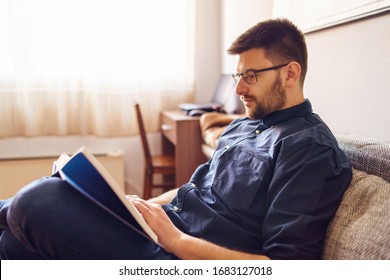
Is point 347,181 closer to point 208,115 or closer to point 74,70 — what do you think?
point 208,115

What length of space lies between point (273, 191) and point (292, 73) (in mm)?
368

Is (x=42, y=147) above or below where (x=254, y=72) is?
below

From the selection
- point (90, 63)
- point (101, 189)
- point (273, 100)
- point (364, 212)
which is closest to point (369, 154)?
point (364, 212)

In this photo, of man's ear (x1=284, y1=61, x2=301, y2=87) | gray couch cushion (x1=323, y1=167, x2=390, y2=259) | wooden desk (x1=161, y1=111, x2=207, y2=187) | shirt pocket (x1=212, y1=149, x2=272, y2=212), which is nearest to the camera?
gray couch cushion (x1=323, y1=167, x2=390, y2=259)

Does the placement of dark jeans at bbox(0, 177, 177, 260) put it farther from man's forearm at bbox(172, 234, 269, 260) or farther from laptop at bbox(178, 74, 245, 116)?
laptop at bbox(178, 74, 245, 116)

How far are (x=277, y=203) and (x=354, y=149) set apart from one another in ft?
0.94

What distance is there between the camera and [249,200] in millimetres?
858

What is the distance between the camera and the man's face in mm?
972

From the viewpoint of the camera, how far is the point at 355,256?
657mm

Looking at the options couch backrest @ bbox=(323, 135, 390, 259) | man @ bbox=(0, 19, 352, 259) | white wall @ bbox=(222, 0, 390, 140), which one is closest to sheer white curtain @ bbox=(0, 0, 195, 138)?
white wall @ bbox=(222, 0, 390, 140)

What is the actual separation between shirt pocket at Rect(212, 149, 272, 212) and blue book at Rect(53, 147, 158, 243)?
9.9 inches

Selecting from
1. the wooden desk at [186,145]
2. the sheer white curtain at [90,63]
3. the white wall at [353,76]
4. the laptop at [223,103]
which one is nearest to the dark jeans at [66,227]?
the white wall at [353,76]

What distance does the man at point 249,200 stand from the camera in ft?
2.30
